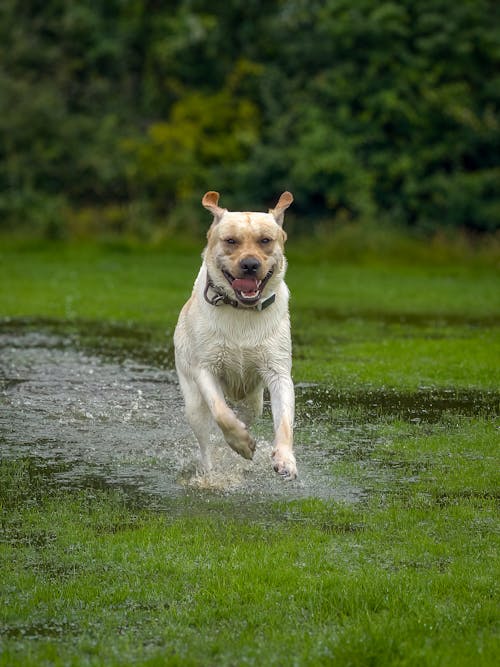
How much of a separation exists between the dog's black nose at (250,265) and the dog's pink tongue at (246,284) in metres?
0.05

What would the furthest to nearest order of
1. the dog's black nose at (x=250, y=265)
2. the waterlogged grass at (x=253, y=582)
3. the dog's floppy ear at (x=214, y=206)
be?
the dog's floppy ear at (x=214, y=206) < the dog's black nose at (x=250, y=265) < the waterlogged grass at (x=253, y=582)

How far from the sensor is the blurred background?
29.7m

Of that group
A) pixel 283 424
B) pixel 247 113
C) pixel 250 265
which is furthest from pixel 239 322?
pixel 247 113

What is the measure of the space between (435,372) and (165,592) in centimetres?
681

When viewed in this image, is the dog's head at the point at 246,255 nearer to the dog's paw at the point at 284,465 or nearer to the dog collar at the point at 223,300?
the dog collar at the point at 223,300

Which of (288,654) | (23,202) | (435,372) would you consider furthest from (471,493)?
(23,202)

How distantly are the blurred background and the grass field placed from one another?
63.6 feet

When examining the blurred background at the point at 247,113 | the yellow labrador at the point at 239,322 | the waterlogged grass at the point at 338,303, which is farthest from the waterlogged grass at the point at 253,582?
the blurred background at the point at 247,113

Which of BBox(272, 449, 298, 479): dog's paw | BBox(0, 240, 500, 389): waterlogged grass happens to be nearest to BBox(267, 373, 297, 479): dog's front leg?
BBox(272, 449, 298, 479): dog's paw

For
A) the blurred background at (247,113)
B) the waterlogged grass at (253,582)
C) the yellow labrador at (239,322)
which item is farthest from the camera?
the blurred background at (247,113)

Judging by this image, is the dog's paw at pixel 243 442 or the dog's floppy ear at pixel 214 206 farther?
the dog's floppy ear at pixel 214 206

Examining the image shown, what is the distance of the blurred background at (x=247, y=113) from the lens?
97.5 ft

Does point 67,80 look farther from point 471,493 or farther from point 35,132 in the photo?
point 471,493

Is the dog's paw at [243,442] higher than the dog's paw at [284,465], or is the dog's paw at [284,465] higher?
the dog's paw at [243,442]
